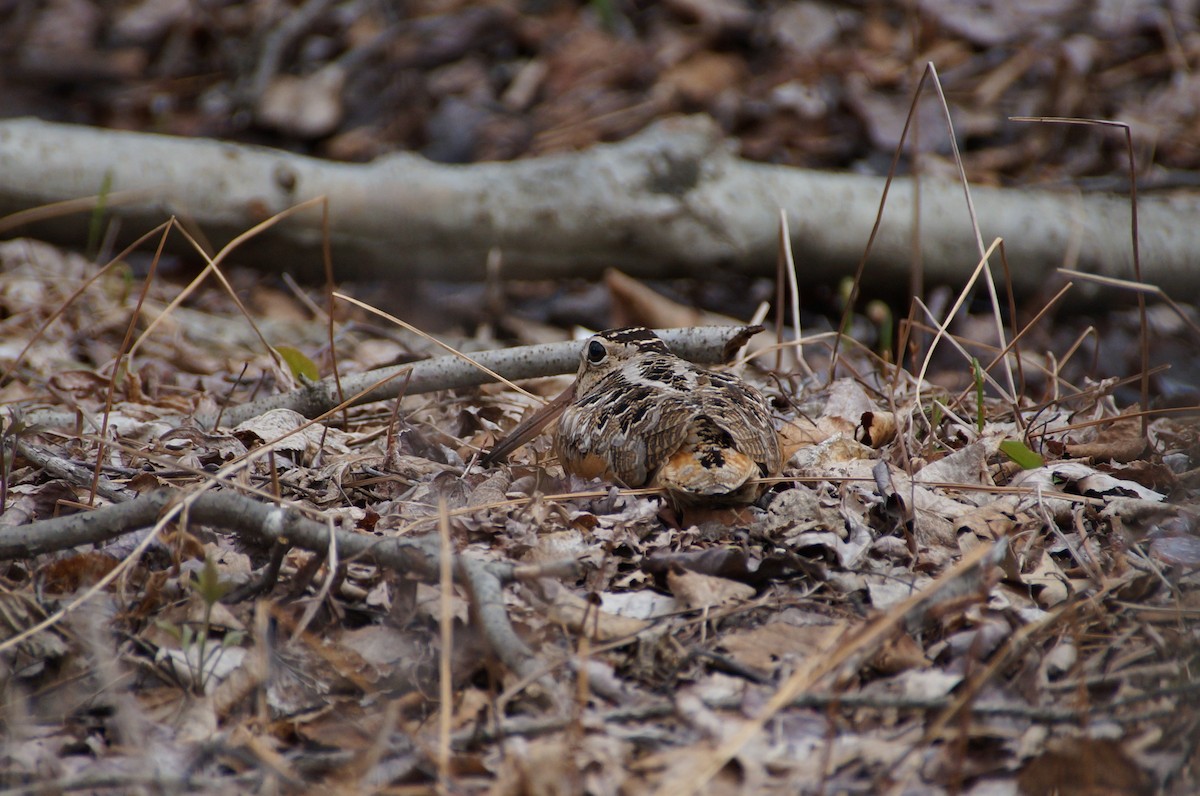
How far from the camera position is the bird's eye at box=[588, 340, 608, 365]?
3.62m

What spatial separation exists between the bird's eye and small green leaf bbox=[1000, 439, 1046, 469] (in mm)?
1389

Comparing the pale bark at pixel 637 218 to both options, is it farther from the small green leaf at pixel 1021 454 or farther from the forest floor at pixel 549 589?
the small green leaf at pixel 1021 454

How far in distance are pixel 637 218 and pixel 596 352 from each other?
9.38 feet

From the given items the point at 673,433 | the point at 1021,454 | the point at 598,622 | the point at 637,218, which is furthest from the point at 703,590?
the point at 637,218

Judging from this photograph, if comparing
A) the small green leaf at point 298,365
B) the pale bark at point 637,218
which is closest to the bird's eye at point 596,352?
the small green leaf at point 298,365

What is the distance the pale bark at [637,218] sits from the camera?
6.19m

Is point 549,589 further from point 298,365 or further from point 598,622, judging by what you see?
point 298,365

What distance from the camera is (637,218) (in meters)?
6.32

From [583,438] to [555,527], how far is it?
0.39m

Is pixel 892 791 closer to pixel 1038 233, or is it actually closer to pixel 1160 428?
pixel 1160 428

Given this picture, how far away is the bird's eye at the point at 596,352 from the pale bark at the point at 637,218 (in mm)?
2836

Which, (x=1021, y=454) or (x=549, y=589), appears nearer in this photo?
(x=549, y=589)

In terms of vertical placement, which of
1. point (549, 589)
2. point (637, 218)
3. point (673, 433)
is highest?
point (673, 433)

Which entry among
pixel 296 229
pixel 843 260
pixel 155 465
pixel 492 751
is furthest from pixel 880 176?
pixel 492 751
